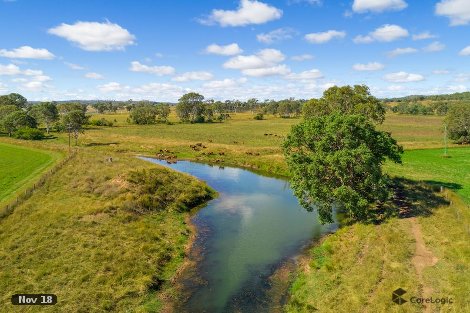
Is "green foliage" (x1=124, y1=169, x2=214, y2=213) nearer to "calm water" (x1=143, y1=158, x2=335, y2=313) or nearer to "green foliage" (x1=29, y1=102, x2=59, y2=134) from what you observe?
"calm water" (x1=143, y1=158, x2=335, y2=313)

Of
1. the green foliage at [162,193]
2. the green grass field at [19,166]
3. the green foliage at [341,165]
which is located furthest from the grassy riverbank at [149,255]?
the green grass field at [19,166]

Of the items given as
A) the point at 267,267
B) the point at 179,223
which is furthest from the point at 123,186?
the point at 267,267

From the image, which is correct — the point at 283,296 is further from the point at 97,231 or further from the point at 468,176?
the point at 468,176

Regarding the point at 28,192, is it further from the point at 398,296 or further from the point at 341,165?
the point at 398,296

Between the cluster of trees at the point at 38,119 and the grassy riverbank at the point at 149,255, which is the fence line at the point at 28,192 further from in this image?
the cluster of trees at the point at 38,119

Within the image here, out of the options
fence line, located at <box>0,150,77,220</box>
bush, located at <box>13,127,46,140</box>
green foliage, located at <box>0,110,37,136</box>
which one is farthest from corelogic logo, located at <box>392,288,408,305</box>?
green foliage, located at <box>0,110,37,136</box>
